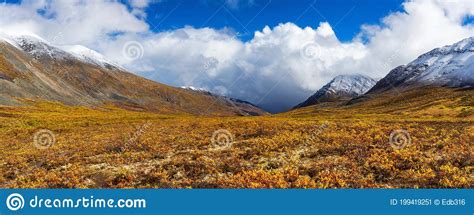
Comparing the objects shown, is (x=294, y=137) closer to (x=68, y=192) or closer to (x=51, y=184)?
(x=51, y=184)

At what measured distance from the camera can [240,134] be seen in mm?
41406

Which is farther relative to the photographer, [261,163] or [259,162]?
[259,162]

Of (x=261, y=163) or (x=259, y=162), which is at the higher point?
(x=259, y=162)

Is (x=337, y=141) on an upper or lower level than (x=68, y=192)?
upper

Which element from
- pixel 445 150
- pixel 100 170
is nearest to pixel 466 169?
pixel 445 150

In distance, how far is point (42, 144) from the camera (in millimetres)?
41812

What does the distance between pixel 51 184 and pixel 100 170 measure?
3629mm

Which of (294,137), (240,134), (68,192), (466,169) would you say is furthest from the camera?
(240,134)

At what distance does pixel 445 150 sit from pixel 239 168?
43.4 ft

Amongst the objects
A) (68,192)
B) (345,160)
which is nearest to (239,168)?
(345,160)

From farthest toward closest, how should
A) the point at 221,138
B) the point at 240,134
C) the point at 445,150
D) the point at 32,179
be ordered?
the point at 240,134 < the point at 221,138 < the point at 445,150 < the point at 32,179

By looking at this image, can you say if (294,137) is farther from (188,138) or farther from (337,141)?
(188,138)

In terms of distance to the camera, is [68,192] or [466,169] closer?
[68,192]

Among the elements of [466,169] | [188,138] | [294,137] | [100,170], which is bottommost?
[466,169]
